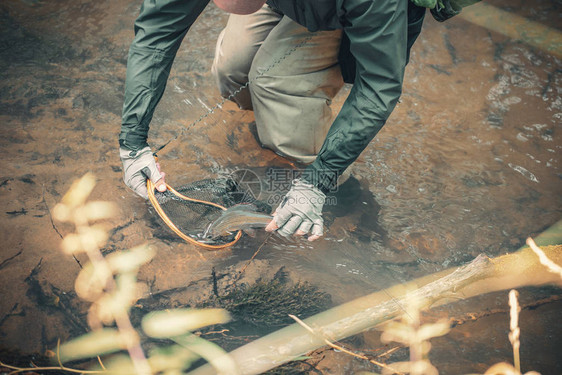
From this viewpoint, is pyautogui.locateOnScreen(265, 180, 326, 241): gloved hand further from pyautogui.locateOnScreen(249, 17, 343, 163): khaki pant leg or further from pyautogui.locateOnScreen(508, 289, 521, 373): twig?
pyautogui.locateOnScreen(508, 289, 521, 373): twig

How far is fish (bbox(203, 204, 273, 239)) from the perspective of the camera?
2.06 metres

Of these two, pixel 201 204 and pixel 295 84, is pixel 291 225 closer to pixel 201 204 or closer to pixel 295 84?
pixel 201 204

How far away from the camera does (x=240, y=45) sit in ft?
8.61

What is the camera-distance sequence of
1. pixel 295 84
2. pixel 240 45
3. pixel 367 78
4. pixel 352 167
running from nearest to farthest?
1. pixel 367 78
2. pixel 295 84
3. pixel 240 45
4. pixel 352 167

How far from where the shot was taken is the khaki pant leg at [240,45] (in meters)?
2.58

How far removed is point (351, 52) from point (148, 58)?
37.2 inches

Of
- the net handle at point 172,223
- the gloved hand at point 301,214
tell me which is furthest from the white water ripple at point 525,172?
the net handle at point 172,223

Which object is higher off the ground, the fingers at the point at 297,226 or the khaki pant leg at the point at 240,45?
the khaki pant leg at the point at 240,45

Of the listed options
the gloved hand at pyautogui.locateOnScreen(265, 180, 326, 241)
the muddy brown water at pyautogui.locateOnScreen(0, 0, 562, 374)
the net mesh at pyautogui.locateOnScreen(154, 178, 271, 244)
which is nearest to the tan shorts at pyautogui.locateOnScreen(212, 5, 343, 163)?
the muddy brown water at pyautogui.locateOnScreen(0, 0, 562, 374)

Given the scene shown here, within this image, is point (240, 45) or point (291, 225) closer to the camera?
point (291, 225)

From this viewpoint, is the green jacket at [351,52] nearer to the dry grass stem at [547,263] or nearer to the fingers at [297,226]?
the fingers at [297,226]

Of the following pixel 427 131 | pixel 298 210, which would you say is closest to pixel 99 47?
pixel 298 210

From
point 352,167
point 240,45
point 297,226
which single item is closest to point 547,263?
point 352,167

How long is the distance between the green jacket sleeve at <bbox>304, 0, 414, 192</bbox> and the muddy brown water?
0.51m
